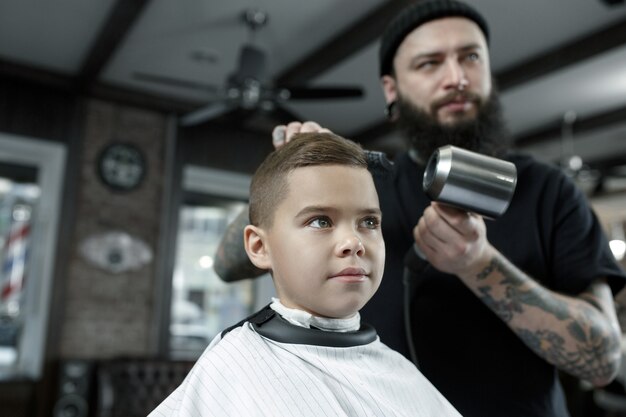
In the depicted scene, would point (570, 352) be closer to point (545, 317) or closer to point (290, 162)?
point (545, 317)

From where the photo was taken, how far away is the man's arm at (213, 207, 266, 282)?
39.8 inches

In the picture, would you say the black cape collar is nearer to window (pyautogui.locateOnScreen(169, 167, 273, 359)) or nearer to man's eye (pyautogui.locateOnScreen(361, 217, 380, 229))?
man's eye (pyautogui.locateOnScreen(361, 217, 380, 229))

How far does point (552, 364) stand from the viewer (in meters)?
1.15

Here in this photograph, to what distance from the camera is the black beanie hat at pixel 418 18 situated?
4.10 ft

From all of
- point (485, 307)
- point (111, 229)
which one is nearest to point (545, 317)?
point (485, 307)

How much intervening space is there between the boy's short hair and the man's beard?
1.50 feet

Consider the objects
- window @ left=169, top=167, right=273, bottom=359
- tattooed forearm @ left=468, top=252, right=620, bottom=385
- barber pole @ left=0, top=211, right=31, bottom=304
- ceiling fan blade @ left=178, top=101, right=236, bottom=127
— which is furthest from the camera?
window @ left=169, top=167, right=273, bottom=359

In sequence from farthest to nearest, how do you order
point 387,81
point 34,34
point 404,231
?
point 34,34
point 387,81
point 404,231

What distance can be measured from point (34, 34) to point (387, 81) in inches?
161

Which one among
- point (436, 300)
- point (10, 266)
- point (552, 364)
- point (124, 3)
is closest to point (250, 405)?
point (436, 300)

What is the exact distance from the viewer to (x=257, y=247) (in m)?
0.84

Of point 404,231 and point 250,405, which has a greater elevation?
point 404,231

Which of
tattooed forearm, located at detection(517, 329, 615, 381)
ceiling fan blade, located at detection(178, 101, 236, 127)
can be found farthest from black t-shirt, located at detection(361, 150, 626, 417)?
ceiling fan blade, located at detection(178, 101, 236, 127)

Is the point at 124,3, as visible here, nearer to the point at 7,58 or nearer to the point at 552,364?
the point at 7,58
